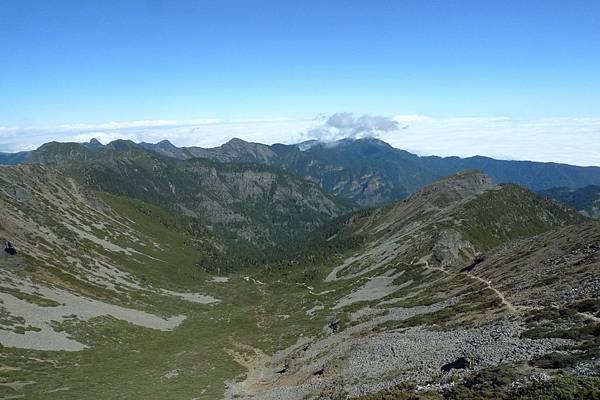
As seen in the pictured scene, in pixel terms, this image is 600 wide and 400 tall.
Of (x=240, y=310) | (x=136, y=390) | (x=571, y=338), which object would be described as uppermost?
(x=571, y=338)

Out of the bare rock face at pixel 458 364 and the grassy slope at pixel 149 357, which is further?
the grassy slope at pixel 149 357

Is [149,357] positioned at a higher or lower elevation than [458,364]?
lower

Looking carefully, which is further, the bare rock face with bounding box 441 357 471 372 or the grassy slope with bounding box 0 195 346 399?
the grassy slope with bounding box 0 195 346 399

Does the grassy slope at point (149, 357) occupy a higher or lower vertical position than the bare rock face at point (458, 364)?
lower

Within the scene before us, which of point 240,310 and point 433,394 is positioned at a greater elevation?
point 433,394

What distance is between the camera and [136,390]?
74.6 metres

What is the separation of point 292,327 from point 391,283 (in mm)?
47692

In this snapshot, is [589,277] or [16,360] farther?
[16,360]

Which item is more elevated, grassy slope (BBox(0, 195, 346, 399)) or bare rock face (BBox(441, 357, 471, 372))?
bare rock face (BBox(441, 357, 471, 372))

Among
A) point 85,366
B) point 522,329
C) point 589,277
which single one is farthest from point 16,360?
point 589,277

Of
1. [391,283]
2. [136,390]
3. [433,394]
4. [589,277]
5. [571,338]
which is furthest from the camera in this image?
[391,283]

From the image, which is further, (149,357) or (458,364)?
(149,357)

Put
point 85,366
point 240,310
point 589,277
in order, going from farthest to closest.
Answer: point 240,310 < point 85,366 < point 589,277

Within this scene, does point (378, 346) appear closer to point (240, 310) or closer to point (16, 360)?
point (16, 360)
